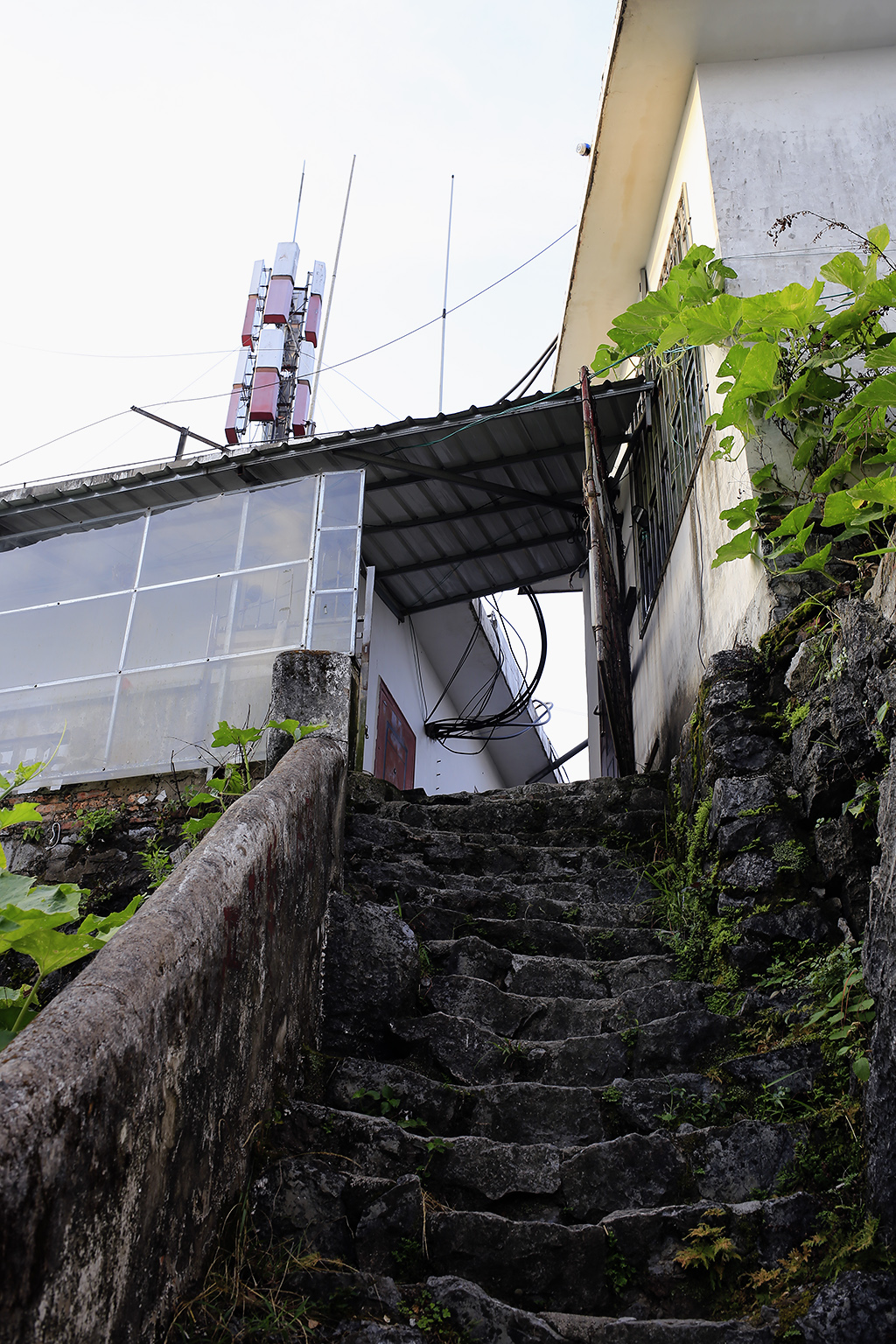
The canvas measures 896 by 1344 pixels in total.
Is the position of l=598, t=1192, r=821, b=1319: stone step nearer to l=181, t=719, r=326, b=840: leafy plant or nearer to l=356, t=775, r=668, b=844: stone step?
l=181, t=719, r=326, b=840: leafy plant

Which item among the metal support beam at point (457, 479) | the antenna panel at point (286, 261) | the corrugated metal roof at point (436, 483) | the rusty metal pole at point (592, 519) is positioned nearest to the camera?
the rusty metal pole at point (592, 519)

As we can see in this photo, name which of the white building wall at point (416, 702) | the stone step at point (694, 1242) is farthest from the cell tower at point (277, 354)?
the stone step at point (694, 1242)

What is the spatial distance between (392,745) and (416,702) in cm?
113

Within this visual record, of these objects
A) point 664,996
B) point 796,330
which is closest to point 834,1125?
point 664,996

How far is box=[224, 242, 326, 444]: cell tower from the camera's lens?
13.5 metres

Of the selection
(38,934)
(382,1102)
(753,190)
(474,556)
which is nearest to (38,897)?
(38,934)

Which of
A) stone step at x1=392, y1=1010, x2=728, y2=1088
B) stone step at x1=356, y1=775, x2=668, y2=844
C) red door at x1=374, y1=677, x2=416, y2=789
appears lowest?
stone step at x1=392, y1=1010, x2=728, y2=1088

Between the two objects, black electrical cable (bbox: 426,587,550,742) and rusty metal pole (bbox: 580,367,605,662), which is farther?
black electrical cable (bbox: 426,587,550,742)

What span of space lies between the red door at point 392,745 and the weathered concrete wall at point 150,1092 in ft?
22.0

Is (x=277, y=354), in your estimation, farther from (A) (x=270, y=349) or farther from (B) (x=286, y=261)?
(B) (x=286, y=261)

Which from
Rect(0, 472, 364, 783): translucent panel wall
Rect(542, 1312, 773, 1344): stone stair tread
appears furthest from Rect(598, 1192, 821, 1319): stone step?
Rect(0, 472, 364, 783): translucent panel wall

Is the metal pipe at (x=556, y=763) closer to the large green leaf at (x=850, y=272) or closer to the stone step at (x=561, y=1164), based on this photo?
the large green leaf at (x=850, y=272)

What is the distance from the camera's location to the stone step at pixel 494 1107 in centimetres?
313

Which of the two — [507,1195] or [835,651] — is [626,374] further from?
[507,1195]
